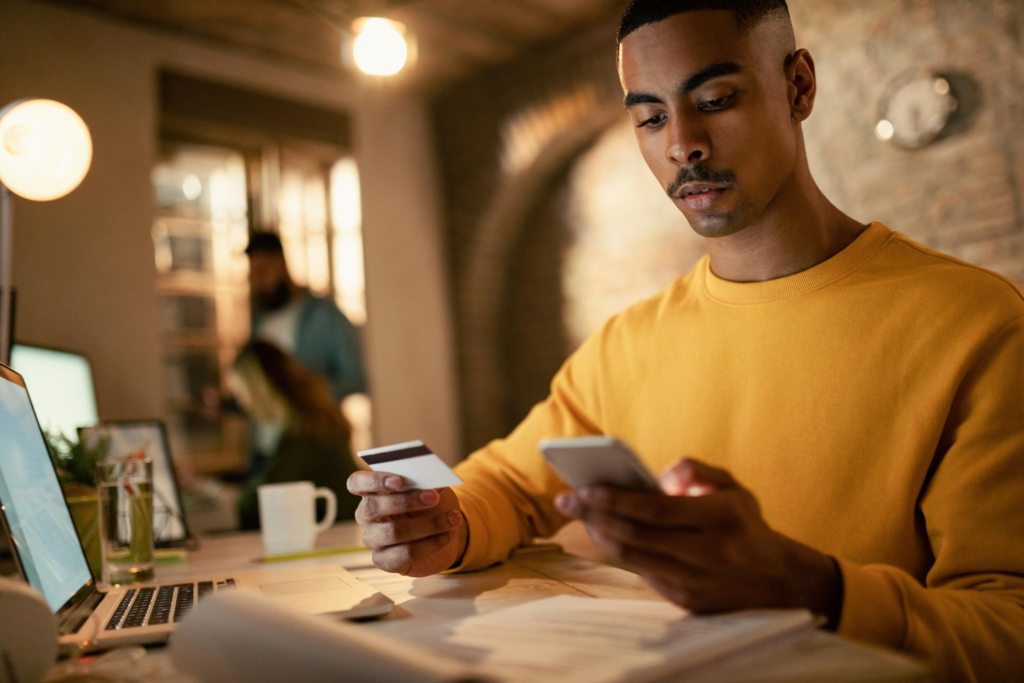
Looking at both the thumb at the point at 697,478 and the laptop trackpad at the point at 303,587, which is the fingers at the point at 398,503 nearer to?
the laptop trackpad at the point at 303,587

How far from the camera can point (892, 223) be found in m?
2.96

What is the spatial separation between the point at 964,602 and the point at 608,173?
3.63 m

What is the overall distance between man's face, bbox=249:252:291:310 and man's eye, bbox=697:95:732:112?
107 inches

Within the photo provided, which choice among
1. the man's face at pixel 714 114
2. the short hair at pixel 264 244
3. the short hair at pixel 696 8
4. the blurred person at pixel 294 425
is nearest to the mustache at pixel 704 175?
the man's face at pixel 714 114

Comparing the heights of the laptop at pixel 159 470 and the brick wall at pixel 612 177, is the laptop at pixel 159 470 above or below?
below

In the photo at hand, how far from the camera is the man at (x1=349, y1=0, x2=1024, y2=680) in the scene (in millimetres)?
592

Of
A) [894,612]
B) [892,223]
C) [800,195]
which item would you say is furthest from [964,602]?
[892,223]

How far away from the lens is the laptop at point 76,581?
2.24 feet

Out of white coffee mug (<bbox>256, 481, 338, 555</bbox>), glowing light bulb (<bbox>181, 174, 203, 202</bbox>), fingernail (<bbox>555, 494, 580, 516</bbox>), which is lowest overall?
white coffee mug (<bbox>256, 481, 338, 555</bbox>)

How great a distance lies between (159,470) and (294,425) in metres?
0.85

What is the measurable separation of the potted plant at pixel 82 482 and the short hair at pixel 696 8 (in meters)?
1.05

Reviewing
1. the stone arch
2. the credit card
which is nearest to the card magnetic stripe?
the credit card

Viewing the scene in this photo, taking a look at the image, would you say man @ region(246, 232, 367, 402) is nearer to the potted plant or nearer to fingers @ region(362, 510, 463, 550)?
the potted plant

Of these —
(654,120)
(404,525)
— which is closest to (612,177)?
(654,120)
